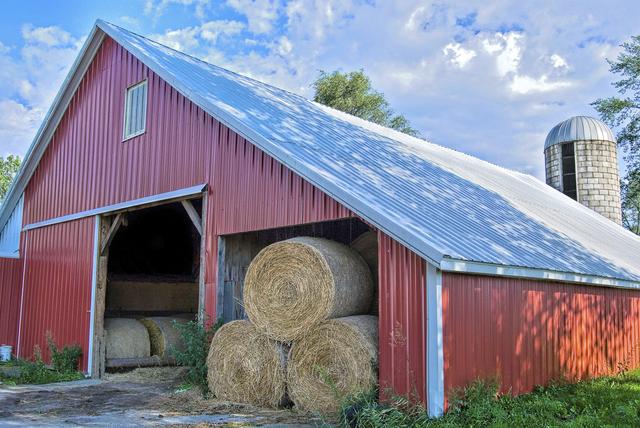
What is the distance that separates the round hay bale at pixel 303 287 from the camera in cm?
795

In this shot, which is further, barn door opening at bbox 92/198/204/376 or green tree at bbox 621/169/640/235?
green tree at bbox 621/169/640/235

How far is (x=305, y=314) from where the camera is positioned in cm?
804

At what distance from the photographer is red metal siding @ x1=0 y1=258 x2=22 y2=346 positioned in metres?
15.4

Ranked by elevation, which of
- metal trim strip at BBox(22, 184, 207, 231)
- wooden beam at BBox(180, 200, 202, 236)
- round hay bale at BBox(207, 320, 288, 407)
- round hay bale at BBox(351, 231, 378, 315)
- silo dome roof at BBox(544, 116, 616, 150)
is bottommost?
round hay bale at BBox(207, 320, 288, 407)

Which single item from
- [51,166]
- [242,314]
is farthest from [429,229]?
[51,166]

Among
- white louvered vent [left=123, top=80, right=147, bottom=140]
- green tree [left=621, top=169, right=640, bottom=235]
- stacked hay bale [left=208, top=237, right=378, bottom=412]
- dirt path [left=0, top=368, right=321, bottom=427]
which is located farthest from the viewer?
green tree [left=621, top=169, right=640, bottom=235]

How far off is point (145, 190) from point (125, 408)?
4.47 meters

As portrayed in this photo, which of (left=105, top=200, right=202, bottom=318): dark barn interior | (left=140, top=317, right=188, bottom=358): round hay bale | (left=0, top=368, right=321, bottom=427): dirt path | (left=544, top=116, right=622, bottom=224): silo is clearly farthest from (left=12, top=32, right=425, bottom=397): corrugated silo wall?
(left=544, top=116, right=622, bottom=224): silo

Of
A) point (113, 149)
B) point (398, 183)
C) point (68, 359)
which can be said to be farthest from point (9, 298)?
point (398, 183)

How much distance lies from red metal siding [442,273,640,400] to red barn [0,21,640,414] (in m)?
0.03

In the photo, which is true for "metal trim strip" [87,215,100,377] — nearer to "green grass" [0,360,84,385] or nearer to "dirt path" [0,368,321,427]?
"green grass" [0,360,84,385]

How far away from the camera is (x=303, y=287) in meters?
8.09

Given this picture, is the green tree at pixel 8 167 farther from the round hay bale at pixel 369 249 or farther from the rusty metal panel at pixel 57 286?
the round hay bale at pixel 369 249

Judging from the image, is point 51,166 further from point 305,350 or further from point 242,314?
point 305,350
